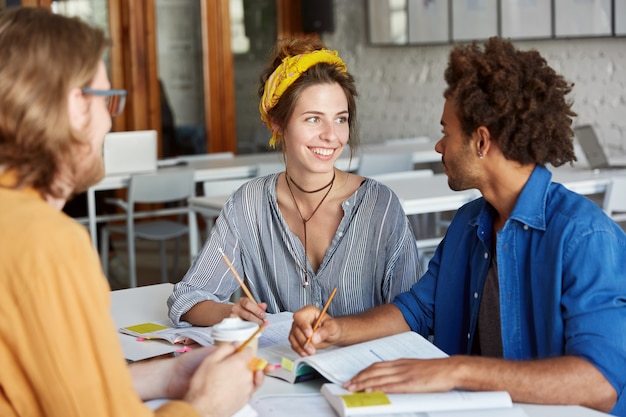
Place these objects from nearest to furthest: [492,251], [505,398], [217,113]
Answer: [505,398], [492,251], [217,113]

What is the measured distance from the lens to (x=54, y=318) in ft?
3.97

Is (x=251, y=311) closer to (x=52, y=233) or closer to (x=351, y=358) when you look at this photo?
(x=351, y=358)

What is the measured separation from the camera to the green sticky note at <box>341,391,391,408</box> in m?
1.57

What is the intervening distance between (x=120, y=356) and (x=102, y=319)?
0.07 m

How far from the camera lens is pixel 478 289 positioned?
208 cm

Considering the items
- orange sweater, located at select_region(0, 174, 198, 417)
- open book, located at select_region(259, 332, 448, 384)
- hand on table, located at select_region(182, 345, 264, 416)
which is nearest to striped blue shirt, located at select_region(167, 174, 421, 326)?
open book, located at select_region(259, 332, 448, 384)

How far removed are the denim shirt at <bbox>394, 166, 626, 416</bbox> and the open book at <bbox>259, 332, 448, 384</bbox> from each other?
23cm

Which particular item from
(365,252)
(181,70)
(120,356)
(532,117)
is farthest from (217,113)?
(120,356)

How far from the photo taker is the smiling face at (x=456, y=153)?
78.3 inches

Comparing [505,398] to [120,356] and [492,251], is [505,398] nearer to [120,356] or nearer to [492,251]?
[492,251]

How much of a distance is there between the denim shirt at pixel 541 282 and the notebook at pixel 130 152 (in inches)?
140

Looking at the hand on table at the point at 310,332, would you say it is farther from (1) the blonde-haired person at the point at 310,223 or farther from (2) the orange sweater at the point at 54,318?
(2) the orange sweater at the point at 54,318

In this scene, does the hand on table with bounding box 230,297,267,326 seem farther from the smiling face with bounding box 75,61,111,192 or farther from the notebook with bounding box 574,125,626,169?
the notebook with bounding box 574,125,626,169

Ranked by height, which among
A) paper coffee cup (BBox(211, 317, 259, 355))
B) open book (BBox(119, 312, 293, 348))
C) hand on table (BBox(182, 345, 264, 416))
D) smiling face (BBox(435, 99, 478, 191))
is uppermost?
smiling face (BBox(435, 99, 478, 191))
